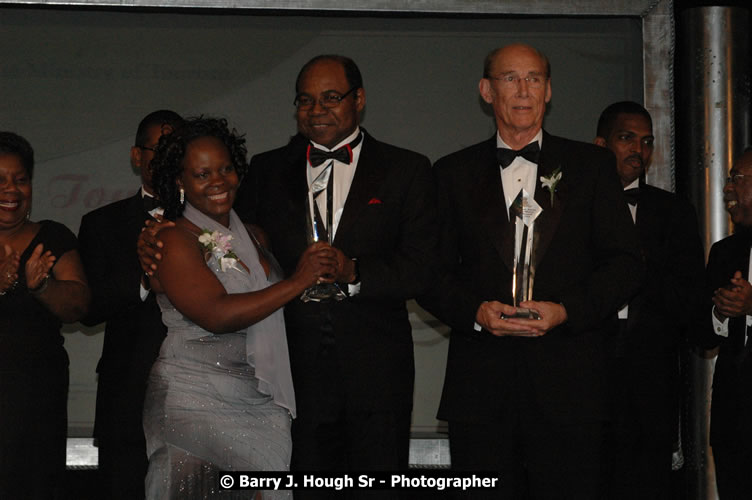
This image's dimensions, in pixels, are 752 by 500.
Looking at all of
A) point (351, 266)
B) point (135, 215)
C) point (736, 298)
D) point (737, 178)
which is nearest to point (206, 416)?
point (351, 266)

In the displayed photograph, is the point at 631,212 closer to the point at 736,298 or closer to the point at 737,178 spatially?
the point at 737,178

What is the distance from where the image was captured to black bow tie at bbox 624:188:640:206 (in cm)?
470

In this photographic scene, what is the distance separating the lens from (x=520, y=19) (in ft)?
19.7

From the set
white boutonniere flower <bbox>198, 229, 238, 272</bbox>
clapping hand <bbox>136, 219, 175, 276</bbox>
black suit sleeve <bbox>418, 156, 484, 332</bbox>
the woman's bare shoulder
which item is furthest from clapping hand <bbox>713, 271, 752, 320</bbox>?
clapping hand <bbox>136, 219, 175, 276</bbox>

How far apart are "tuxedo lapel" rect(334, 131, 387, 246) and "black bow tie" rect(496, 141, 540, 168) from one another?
0.47 metres

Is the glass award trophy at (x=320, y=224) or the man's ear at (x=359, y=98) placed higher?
the man's ear at (x=359, y=98)

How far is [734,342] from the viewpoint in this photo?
413 centimetres

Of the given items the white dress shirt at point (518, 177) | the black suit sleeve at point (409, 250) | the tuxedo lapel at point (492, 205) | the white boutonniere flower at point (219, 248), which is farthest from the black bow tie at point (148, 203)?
the white dress shirt at point (518, 177)

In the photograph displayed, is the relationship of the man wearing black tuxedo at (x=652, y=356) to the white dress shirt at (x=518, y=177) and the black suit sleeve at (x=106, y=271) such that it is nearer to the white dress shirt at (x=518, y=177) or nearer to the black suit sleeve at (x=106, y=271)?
the white dress shirt at (x=518, y=177)

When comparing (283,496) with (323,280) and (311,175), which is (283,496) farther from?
(311,175)

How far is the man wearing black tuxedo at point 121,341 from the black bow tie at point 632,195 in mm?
2317

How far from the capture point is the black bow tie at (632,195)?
4699mm

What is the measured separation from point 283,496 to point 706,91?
3928mm

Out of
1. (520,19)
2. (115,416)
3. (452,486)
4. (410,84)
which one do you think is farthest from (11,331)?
(520,19)
